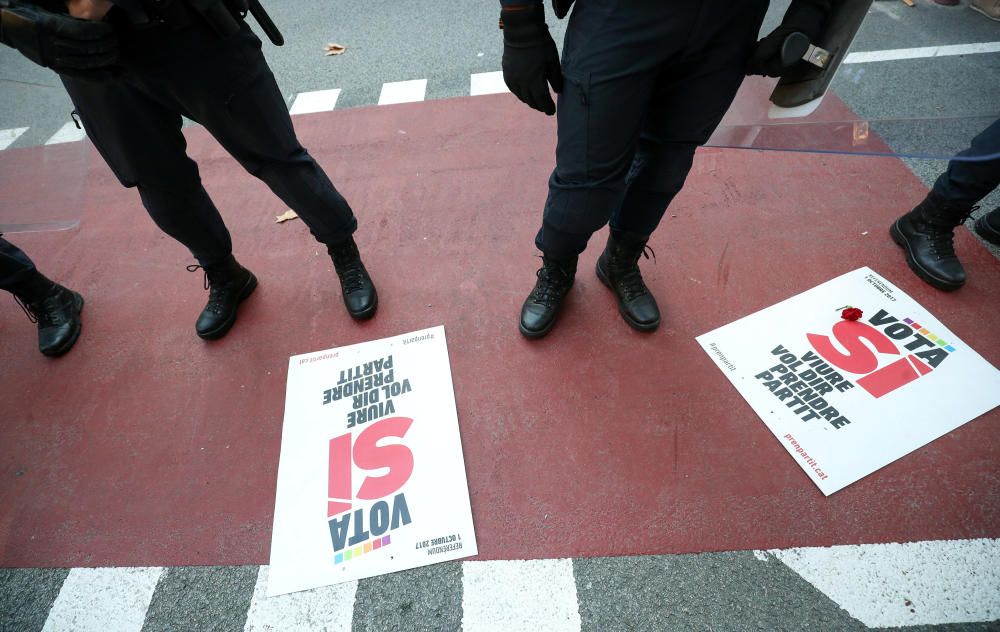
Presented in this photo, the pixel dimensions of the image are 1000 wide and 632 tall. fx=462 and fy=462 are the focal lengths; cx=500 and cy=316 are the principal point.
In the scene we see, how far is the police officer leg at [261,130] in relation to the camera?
3.06 ft

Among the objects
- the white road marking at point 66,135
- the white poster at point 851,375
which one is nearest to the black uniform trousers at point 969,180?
the white poster at point 851,375

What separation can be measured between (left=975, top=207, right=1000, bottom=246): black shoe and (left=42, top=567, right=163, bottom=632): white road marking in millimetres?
2409

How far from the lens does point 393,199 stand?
181cm

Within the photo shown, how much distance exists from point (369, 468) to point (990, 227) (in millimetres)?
1926

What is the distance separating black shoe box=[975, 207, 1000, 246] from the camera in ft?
4.55

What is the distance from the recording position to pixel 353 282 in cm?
142

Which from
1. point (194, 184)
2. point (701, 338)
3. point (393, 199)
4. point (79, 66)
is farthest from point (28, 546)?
point (701, 338)

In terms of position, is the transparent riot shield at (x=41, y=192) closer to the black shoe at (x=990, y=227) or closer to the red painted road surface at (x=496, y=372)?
the red painted road surface at (x=496, y=372)

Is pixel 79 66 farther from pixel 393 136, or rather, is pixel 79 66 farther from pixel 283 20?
pixel 283 20

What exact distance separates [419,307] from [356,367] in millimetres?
276

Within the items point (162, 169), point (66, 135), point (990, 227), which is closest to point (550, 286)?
point (162, 169)

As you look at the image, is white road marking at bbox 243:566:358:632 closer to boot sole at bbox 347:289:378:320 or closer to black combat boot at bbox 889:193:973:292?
boot sole at bbox 347:289:378:320

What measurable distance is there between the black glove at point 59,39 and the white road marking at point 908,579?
1.56m

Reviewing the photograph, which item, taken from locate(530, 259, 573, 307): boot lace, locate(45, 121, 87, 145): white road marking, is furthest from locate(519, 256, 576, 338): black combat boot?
locate(45, 121, 87, 145): white road marking
